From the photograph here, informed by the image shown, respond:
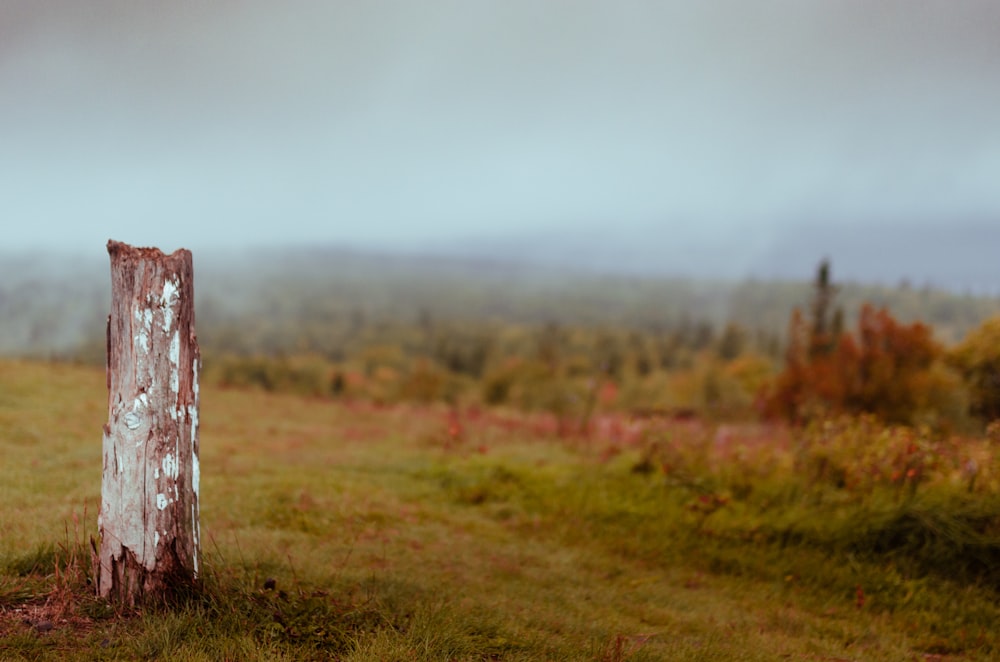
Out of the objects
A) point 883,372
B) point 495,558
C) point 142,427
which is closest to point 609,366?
point 495,558

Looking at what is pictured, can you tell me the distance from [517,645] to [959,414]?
40835mm

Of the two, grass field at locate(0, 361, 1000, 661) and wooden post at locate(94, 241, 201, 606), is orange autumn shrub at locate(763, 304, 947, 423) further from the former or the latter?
wooden post at locate(94, 241, 201, 606)

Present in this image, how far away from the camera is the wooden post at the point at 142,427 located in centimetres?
421

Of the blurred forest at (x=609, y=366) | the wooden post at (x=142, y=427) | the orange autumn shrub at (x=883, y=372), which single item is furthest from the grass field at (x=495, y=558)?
the orange autumn shrub at (x=883, y=372)

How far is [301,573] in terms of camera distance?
18.5ft

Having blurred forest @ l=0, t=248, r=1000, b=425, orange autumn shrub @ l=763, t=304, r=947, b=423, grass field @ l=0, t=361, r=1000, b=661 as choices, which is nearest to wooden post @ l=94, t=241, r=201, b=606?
grass field @ l=0, t=361, r=1000, b=661

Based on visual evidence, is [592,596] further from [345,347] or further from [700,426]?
[345,347]

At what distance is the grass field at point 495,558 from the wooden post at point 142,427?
32 centimetres

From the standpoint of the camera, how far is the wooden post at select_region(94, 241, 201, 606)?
421cm

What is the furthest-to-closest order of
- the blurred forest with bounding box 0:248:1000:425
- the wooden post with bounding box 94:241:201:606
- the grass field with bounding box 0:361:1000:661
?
1. the blurred forest with bounding box 0:248:1000:425
2. the grass field with bounding box 0:361:1000:661
3. the wooden post with bounding box 94:241:201:606

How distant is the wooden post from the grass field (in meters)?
0.32

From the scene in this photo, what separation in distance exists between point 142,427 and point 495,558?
4.44m

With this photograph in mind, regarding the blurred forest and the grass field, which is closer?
the grass field

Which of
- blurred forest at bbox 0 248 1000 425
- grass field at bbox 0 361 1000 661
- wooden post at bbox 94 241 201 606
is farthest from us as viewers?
blurred forest at bbox 0 248 1000 425
